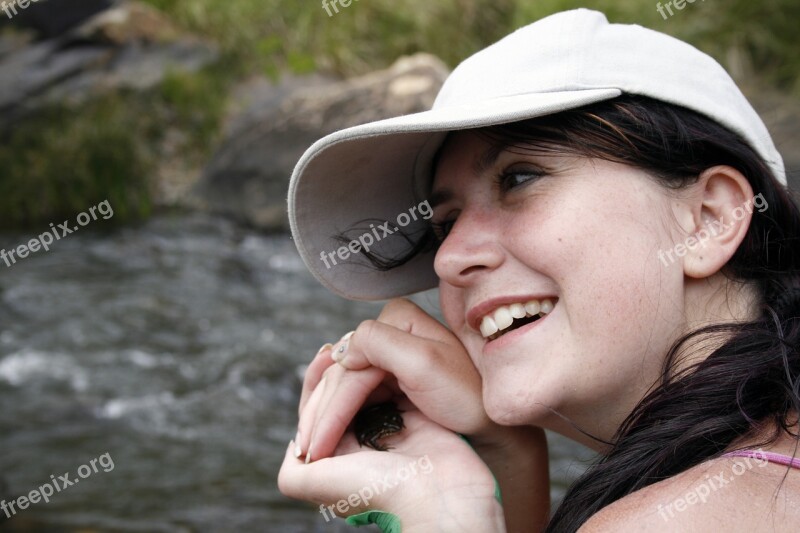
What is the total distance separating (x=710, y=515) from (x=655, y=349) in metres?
0.46

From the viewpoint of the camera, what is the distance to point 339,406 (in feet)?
6.04

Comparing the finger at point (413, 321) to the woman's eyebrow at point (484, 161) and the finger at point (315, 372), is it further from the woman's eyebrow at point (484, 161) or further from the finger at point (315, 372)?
the woman's eyebrow at point (484, 161)

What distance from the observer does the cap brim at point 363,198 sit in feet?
5.77

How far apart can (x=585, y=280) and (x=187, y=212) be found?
920 cm

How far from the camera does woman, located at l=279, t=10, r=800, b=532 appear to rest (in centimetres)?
145

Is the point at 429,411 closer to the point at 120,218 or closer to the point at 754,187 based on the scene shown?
the point at 754,187

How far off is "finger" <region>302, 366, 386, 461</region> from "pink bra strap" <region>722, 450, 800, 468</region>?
33.1 inches

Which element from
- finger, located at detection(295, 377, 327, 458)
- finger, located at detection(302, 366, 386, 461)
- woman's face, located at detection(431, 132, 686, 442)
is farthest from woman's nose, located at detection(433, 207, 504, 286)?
Result: finger, located at detection(295, 377, 327, 458)

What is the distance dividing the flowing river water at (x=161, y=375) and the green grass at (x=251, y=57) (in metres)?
1.21

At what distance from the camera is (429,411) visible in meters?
1.81

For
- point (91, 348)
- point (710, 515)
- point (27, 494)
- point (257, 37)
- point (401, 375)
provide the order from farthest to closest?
point (257, 37), point (91, 348), point (27, 494), point (401, 375), point (710, 515)

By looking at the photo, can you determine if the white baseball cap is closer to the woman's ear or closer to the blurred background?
the woman's ear

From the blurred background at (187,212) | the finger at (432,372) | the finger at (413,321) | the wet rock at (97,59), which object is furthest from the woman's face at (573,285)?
the wet rock at (97,59)

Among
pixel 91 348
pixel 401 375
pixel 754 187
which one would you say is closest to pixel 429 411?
pixel 401 375
